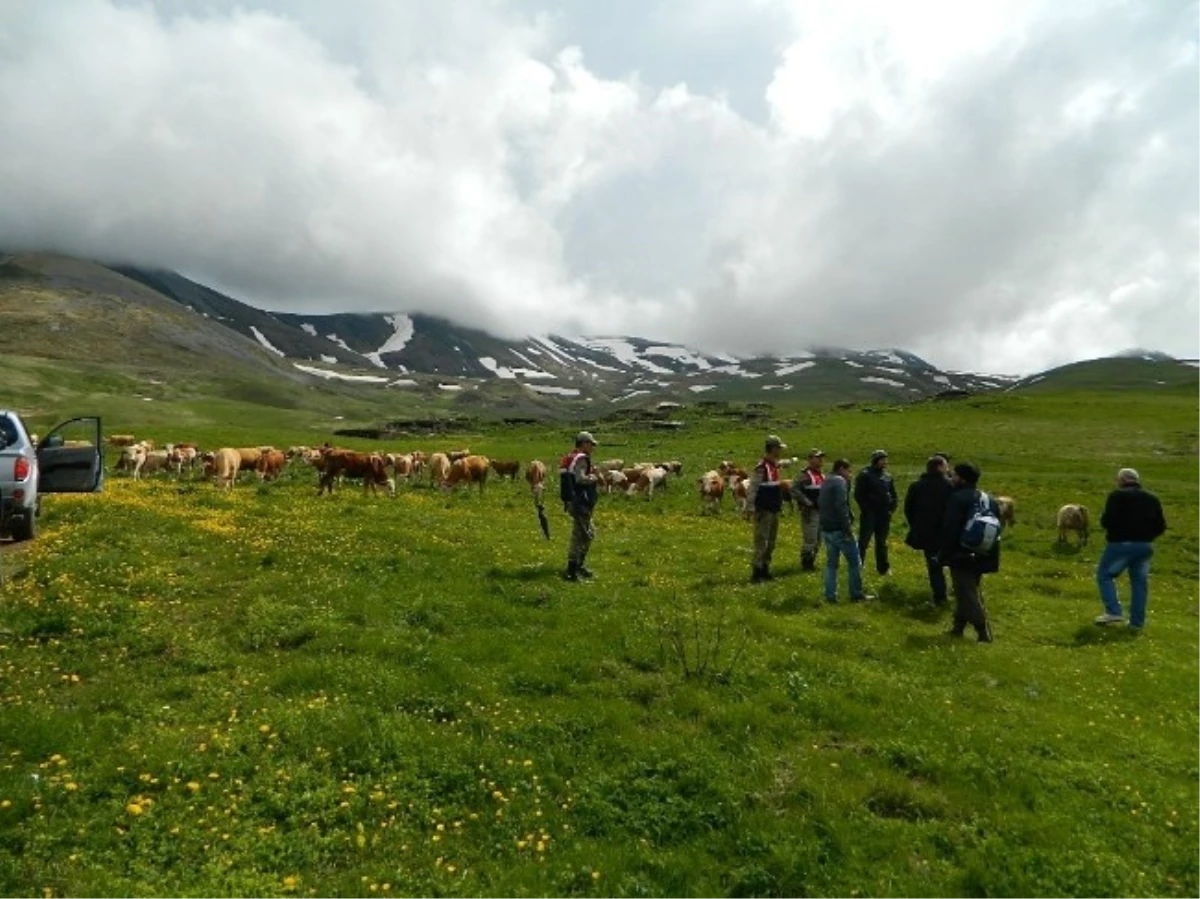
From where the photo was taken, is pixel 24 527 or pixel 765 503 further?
pixel 765 503

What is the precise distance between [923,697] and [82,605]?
46.4ft

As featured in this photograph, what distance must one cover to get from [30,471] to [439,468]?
→ 26.0m

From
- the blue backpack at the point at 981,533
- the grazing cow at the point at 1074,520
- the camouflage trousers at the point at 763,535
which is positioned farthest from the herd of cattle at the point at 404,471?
the blue backpack at the point at 981,533

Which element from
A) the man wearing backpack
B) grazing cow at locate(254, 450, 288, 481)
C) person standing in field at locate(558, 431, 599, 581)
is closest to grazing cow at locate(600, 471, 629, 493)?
grazing cow at locate(254, 450, 288, 481)

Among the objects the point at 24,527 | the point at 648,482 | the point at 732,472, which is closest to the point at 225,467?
the point at 24,527

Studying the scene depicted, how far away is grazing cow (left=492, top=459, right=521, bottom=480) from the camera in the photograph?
49.2m

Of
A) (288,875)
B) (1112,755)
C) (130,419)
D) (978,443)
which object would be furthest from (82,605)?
(130,419)

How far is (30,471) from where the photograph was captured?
1689 cm

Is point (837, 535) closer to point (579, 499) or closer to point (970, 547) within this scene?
point (970, 547)

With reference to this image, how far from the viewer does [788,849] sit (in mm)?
8031

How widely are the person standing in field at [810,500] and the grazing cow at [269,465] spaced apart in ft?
95.0

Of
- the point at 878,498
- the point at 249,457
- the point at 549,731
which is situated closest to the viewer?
the point at 549,731

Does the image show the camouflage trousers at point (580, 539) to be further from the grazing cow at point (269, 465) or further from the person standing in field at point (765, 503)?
the grazing cow at point (269, 465)

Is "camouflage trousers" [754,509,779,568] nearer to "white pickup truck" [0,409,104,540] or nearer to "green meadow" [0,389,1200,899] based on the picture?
"green meadow" [0,389,1200,899]
